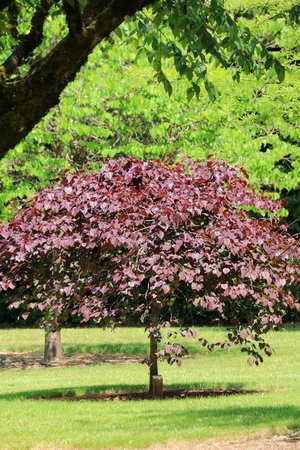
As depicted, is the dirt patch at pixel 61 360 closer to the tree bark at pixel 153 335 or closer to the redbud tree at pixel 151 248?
the tree bark at pixel 153 335

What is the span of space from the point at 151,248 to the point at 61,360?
9914 mm

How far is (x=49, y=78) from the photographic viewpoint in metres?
5.25

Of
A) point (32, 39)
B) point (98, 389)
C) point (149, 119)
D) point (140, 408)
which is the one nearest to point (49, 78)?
point (32, 39)

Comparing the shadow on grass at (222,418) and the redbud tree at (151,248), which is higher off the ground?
the redbud tree at (151,248)

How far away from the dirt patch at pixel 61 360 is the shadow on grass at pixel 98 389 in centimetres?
→ 557

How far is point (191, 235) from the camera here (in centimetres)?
1304

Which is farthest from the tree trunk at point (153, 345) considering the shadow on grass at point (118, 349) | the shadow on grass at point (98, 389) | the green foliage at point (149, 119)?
the shadow on grass at point (118, 349)

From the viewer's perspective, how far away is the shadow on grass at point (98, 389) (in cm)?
1492

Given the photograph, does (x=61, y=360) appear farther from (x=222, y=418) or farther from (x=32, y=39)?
(x=32, y=39)

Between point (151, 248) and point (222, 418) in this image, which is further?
point (151, 248)

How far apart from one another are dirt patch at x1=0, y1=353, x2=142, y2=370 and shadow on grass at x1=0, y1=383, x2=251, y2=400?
557 centimetres

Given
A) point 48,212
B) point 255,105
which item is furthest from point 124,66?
point 48,212

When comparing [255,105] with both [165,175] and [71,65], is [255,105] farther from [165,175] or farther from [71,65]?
[71,65]

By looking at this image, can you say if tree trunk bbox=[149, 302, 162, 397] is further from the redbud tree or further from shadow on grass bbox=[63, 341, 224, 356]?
shadow on grass bbox=[63, 341, 224, 356]
